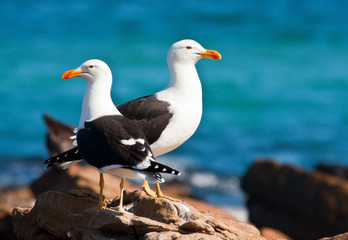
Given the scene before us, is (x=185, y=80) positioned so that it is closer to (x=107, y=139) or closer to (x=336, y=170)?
(x=107, y=139)

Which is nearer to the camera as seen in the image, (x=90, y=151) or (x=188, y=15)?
(x=90, y=151)

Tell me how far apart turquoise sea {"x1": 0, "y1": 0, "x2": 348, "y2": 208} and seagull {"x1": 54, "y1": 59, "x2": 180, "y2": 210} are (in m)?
9.49

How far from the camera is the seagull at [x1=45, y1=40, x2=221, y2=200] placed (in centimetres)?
711

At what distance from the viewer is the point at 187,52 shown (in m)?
7.45

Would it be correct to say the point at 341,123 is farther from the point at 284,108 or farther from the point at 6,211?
the point at 6,211

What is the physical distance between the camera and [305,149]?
20406 mm

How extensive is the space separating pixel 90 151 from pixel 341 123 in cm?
1882

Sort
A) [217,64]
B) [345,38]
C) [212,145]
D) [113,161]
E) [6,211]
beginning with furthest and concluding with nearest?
[345,38]
[217,64]
[212,145]
[6,211]
[113,161]

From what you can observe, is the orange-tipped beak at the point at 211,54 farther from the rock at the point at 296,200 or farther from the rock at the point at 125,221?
the rock at the point at 296,200

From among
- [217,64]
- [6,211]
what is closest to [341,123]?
[217,64]

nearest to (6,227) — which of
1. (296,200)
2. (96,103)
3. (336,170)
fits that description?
(96,103)

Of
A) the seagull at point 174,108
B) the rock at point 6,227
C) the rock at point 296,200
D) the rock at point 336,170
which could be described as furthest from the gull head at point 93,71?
the rock at point 336,170

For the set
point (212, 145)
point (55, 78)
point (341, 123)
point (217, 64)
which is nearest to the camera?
point (212, 145)

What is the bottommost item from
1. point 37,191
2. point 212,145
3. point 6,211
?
point 6,211
